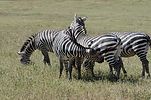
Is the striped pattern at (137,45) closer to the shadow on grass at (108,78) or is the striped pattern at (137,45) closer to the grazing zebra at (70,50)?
the shadow on grass at (108,78)

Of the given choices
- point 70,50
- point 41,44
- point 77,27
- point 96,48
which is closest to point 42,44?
point 41,44

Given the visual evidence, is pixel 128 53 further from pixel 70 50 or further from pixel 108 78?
pixel 70 50

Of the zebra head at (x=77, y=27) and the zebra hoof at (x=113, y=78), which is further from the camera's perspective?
the zebra head at (x=77, y=27)

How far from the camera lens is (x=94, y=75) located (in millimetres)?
13992

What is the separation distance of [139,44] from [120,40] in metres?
0.85

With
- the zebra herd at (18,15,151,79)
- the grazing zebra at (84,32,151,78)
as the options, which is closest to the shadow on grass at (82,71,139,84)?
the zebra herd at (18,15,151,79)

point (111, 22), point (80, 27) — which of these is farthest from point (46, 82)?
point (111, 22)

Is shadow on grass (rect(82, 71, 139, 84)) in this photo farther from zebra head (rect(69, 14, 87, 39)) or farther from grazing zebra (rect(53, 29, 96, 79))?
zebra head (rect(69, 14, 87, 39))

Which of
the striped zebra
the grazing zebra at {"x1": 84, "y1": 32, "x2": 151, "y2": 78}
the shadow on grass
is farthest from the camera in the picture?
the striped zebra

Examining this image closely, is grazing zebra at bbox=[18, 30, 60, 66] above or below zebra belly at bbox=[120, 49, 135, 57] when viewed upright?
below

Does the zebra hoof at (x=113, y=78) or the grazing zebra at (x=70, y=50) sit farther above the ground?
the grazing zebra at (x=70, y=50)

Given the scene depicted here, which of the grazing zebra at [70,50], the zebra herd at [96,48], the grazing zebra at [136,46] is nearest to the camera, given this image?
the grazing zebra at [70,50]

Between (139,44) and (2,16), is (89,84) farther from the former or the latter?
(2,16)

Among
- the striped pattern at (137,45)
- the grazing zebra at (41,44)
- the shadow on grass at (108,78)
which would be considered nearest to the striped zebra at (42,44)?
the grazing zebra at (41,44)
